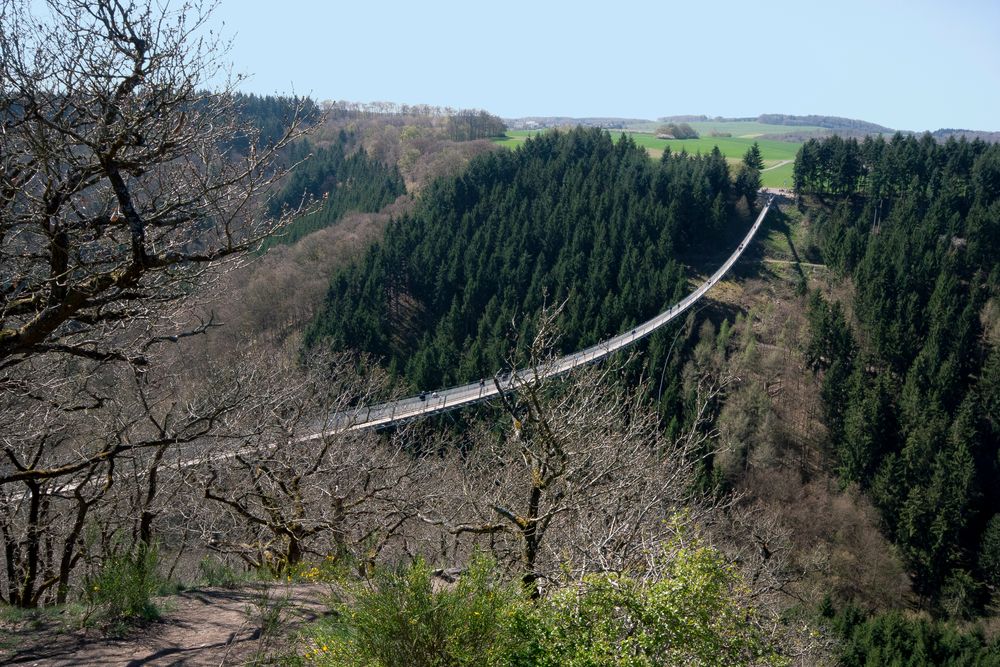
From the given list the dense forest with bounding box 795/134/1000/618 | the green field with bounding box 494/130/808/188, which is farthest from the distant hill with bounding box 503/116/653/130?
the dense forest with bounding box 795/134/1000/618

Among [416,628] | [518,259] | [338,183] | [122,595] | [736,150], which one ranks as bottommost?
[518,259]

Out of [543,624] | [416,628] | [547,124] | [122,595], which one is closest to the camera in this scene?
[416,628]

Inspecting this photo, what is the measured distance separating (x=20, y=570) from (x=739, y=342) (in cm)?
3556

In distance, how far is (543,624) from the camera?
15.2 ft

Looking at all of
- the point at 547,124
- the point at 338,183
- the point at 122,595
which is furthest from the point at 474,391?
the point at 547,124

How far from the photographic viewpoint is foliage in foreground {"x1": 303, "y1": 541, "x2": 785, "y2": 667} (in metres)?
4.17

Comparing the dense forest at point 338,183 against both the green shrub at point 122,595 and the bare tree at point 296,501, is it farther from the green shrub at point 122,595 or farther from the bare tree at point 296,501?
the green shrub at point 122,595

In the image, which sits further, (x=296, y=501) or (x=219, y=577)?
(x=296, y=501)

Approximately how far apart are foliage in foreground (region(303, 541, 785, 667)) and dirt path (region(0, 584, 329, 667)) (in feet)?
2.58

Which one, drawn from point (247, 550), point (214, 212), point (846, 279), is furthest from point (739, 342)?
point (214, 212)

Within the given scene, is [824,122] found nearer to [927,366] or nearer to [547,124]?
[547,124]

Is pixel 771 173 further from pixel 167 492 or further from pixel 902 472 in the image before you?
pixel 167 492

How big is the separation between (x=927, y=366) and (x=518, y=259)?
2333 centimetres

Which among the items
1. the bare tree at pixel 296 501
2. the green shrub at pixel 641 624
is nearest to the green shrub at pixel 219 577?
the bare tree at pixel 296 501
